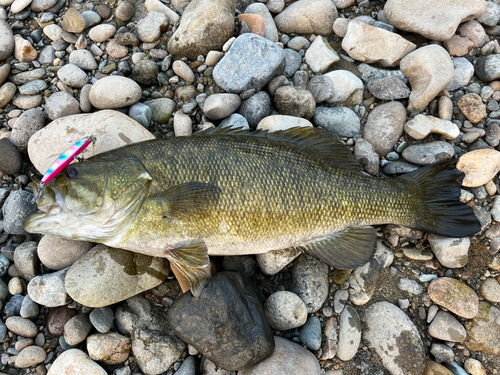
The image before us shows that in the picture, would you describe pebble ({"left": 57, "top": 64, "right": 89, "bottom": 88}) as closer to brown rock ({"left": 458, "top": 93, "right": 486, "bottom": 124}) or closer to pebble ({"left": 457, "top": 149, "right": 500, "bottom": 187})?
pebble ({"left": 457, "top": 149, "right": 500, "bottom": 187})

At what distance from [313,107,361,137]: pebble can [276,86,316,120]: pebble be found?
0.16m

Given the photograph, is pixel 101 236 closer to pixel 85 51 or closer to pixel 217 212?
pixel 217 212

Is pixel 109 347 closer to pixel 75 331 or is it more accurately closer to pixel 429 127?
pixel 75 331

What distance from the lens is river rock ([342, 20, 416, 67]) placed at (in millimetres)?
4246

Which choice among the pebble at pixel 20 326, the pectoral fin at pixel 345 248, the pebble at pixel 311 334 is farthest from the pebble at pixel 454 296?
the pebble at pixel 20 326

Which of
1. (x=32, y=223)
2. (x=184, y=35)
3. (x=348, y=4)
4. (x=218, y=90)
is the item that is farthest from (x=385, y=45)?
(x=32, y=223)

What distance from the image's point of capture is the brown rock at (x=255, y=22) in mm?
4324

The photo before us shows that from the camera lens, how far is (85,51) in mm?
4270

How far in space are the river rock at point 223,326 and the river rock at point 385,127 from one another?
2.38 metres

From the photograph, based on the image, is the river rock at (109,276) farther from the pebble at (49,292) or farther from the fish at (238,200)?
the fish at (238,200)

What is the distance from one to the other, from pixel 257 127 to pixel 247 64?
763 millimetres

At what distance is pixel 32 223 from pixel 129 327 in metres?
1.32

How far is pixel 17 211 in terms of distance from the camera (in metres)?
3.53

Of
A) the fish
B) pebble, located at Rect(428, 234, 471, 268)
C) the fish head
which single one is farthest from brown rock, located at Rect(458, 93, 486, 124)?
the fish head
